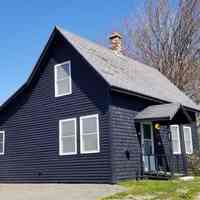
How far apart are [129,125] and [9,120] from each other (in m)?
7.04

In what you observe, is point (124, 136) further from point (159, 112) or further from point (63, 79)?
point (63, 79)

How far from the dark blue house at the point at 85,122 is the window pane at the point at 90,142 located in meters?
0.04

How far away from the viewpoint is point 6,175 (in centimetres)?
1780

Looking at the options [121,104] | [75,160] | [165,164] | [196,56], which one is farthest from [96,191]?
[196,56]

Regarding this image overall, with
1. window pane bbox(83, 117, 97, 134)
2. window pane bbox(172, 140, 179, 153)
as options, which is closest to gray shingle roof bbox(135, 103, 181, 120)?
window pane bbox(83, 117, 97, 134)

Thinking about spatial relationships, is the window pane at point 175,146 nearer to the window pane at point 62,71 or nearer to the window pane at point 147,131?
the window pane at point 147,131

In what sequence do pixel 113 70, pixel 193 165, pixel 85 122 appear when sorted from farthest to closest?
pixel 193 165
pixel 113 70
pixel 85 122

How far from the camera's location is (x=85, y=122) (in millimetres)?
14516

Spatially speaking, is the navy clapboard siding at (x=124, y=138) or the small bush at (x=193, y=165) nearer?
the navy clapboard siding at (x=124, y=138)

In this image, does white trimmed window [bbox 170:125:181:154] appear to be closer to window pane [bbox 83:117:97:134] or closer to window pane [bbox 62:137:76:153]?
window pane [bbox 83:117:97:134]

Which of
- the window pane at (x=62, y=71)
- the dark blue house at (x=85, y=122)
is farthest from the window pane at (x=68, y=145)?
the window pane at (x=62, y=71)

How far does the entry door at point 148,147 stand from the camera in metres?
15.3

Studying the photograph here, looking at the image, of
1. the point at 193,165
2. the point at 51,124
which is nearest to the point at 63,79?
the point at 51,124

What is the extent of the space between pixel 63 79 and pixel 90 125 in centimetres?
291
